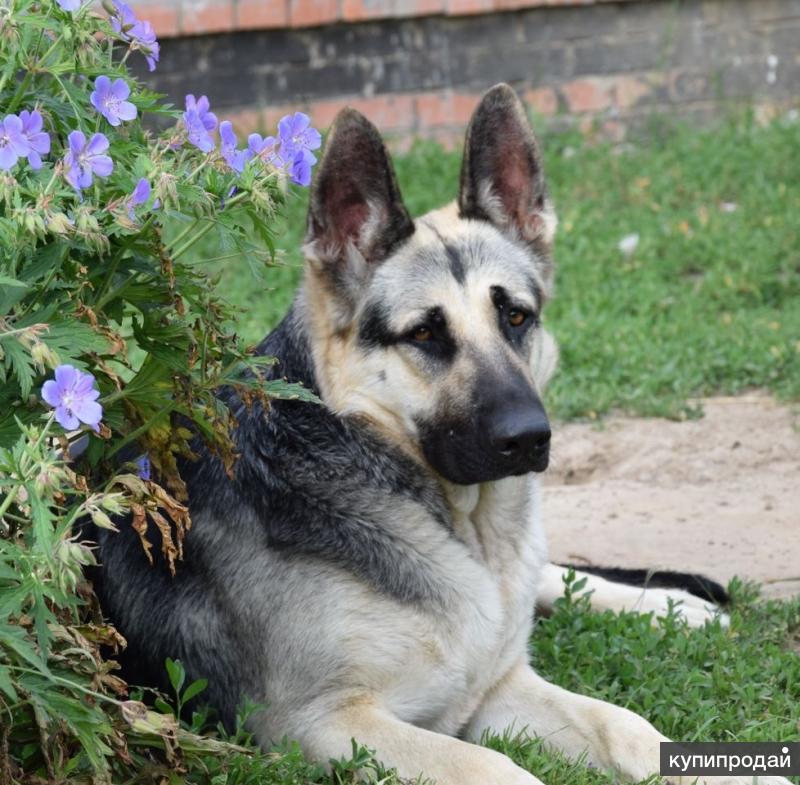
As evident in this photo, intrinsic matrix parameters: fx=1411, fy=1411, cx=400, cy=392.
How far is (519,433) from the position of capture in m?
3.64

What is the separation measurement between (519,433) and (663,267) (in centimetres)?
442

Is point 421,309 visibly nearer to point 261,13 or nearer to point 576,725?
point 576,725

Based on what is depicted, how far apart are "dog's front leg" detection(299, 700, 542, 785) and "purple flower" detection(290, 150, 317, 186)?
137 centimetres

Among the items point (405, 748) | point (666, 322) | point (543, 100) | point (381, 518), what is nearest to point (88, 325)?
point (381, 518)

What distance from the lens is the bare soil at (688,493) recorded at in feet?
17.0

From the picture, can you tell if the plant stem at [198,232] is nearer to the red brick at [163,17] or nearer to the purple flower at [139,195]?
the purple flower at [139,195]

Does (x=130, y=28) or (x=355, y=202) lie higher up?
(x=130, y=28)

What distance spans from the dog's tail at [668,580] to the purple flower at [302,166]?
2254mm

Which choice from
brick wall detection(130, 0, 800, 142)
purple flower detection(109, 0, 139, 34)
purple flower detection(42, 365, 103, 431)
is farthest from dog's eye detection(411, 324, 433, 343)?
brick wall detection(130, 0, 800, 142)

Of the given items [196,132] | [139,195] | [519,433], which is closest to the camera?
[139,195]

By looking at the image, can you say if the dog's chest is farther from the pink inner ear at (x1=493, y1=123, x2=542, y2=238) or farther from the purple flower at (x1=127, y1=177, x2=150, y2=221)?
the purple flower at (x1=127, y1=177, x2=150, y2=221)

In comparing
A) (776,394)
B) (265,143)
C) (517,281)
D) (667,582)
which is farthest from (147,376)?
(776,394)

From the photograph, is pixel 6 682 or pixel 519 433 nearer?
pixel 6 682

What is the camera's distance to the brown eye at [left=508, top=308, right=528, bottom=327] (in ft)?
13.1
